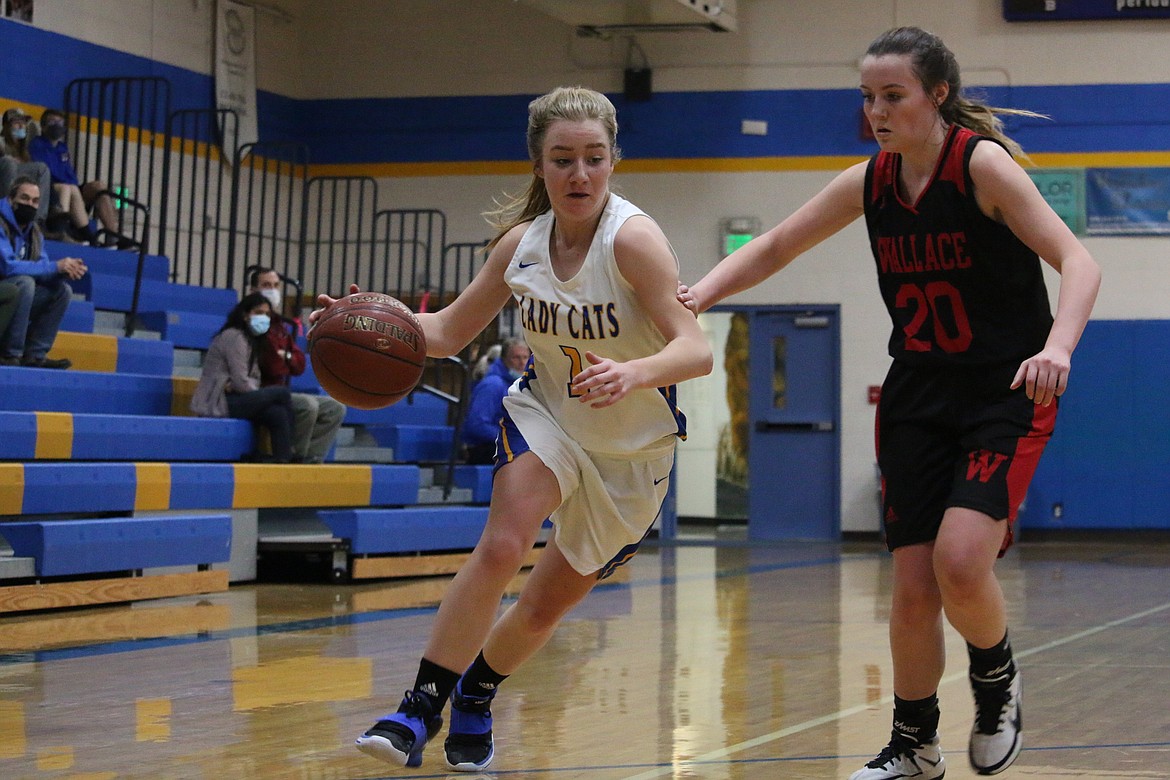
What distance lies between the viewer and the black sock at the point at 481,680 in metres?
3.33

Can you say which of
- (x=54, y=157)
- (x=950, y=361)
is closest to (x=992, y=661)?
(x=950, y=361)

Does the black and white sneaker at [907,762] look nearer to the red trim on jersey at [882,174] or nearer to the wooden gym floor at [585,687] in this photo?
the wooden gym floor at [585,687]

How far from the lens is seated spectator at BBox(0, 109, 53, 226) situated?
8844mm

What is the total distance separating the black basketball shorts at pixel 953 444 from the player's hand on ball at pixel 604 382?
575 mm

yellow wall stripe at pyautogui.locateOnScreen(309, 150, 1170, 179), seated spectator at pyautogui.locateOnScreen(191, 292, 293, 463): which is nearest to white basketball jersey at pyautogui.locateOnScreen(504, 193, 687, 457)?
seated spectator at pyautogui.locateOnScreen(191, 292, 293, 463)

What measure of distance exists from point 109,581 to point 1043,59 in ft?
34.2

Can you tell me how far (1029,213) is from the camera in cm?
283

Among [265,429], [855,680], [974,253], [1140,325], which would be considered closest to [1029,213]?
[974,253]

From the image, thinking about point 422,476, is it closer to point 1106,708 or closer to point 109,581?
point 109,581

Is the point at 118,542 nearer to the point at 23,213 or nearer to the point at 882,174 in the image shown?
the point at 23,213

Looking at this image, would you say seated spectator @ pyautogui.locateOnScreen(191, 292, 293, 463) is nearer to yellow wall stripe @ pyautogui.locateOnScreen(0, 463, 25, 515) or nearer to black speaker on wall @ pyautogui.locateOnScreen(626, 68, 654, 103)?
yellow wall stripe @ pyautogui.locateOnScreen(0, 463, 25, 515)

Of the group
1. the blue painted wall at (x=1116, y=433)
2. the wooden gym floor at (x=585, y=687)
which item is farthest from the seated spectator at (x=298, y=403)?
the blue painted wall at (x=1116, y=433)

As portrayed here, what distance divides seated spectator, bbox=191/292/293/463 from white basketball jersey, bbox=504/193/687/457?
18.6 feet

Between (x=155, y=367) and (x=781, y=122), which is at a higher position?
(x=781, y=122)
